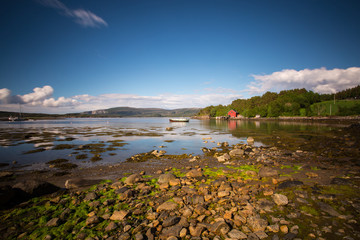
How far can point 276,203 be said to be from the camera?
6895 millimetres

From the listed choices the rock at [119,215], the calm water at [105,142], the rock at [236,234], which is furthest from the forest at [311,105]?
the rock at [119,215]

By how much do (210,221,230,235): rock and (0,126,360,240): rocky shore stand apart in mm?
31

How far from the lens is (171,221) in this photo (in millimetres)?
5898

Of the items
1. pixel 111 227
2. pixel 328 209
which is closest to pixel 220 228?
pixel 111 227

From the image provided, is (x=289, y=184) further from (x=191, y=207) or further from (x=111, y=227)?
(x=111, y=227)

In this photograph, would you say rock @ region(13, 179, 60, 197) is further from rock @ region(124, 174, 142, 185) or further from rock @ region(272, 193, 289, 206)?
rock @ region(272, 193, 289, 206)

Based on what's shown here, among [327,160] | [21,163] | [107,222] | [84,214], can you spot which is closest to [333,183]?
[327,160]

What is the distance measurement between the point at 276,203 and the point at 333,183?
4.55 m

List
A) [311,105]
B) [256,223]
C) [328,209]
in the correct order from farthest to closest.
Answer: [311,105]
[328,209]
[256,223]

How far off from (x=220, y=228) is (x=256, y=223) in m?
1.33

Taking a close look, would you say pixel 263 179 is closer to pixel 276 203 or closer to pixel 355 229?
pixel 276 203

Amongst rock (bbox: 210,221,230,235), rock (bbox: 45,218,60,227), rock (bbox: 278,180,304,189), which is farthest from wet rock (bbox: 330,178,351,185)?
rock (bbox: 45,218,60,227)

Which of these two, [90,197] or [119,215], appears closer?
[119,215]

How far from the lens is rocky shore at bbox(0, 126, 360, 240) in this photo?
17.9 feet
